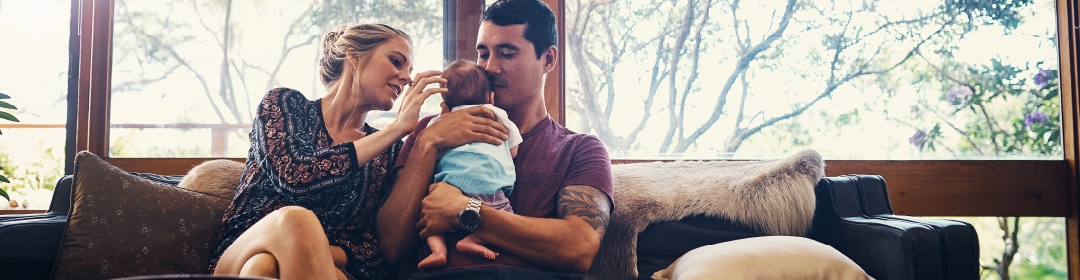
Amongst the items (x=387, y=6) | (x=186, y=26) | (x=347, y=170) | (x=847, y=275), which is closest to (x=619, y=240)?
(x=847, y=275)

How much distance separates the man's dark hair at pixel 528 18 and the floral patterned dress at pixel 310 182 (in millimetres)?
546

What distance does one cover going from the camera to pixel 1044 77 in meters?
2.59

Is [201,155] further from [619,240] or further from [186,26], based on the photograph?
[619,240]

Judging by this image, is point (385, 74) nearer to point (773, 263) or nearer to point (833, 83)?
point (773, 263)

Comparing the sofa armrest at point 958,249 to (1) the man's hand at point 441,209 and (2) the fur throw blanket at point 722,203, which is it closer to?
(2) the fur throw blanket at point 722,203

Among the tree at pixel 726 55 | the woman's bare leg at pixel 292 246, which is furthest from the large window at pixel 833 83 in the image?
the woman's bare leg at pixel 292 246

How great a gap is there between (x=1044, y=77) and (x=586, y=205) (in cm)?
202

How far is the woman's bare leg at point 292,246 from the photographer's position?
143cm

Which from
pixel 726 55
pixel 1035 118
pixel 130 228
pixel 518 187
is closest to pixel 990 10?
pixel 1035 118

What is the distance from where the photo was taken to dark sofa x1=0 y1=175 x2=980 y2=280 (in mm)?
1636

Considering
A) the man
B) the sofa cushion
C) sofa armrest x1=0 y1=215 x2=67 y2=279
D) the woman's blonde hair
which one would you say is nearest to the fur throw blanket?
the sofa cushion

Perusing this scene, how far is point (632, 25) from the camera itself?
2.70m

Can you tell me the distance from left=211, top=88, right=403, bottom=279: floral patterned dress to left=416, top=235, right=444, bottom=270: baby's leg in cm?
18

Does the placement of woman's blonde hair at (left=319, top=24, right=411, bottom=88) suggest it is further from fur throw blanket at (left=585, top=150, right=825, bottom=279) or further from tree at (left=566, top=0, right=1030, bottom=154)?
tree at (left=566, top=0, right=1030, bottom=154)
